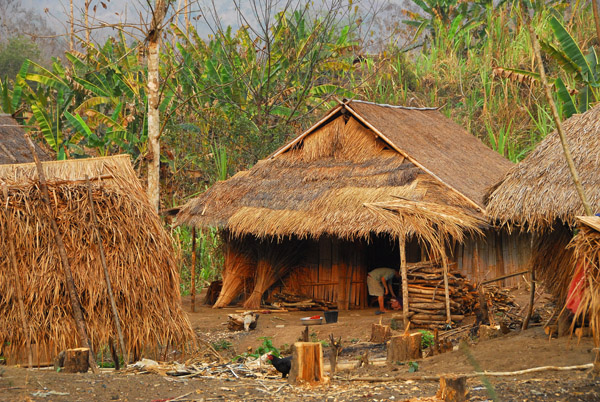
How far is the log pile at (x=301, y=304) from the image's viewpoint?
13547 millimetres

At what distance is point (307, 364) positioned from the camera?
6.38 meters

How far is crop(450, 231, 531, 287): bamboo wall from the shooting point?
501 inches

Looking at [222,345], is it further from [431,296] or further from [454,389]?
[454,389]

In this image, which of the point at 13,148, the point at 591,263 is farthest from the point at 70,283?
the point at 13,148

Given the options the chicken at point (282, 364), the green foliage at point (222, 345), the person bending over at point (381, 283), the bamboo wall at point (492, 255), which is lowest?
the green foliage at point (222, 345)

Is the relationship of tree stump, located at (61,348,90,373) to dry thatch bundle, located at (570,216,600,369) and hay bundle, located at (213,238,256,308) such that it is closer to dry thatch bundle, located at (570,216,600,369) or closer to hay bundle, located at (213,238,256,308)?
dry thatch bundle, located at (570,216,600,369)

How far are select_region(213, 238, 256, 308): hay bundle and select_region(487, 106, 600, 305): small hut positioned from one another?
633 centimetres

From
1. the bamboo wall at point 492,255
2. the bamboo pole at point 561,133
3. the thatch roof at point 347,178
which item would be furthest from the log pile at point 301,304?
the bamboo pole at point 561,133

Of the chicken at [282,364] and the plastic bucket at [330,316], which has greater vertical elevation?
the plastic bucket at [330,316]

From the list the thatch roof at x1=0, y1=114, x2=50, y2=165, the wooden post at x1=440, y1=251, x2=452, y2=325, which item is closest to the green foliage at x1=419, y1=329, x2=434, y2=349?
the wooden post at x1=440, y1=251, x2=452, y2=325

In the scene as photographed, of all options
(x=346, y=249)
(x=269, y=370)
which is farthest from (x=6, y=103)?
(x=269, y=370)

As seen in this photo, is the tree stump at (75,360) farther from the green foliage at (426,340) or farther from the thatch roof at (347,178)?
the thatch roof at (347,178)

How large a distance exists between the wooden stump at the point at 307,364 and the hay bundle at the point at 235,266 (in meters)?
7.89

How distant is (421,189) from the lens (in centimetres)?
1216
